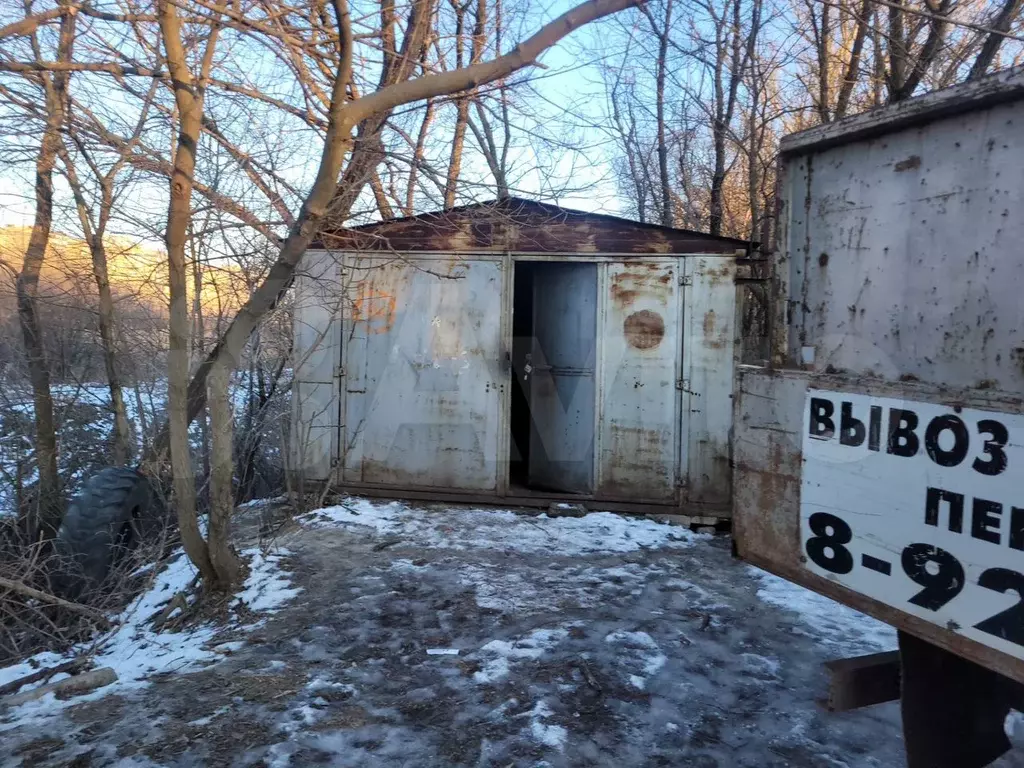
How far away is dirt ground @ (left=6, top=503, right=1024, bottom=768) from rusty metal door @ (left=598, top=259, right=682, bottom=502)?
1316mm

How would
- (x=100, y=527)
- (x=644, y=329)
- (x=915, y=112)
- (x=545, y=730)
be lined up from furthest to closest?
(x=644, y=329) < (x=100, y=527) < (x=545, y=730) < (x=915, y=112)

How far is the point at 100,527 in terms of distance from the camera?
18.6 ft

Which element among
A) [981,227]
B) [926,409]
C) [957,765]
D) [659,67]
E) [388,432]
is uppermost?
[659,67]

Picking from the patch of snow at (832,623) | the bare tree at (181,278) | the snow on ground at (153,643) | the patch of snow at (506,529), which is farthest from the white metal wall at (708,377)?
the bare tree at (181,278)

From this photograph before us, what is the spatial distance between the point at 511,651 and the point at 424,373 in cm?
368

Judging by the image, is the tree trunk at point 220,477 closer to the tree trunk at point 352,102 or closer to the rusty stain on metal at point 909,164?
the tree trunk at point 352,102

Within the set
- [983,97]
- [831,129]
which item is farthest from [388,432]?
[983,97]

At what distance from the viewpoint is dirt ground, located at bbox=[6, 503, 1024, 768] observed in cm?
301

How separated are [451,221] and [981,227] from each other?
546 cm

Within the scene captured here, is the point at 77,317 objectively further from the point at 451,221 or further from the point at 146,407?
the point at 451,221

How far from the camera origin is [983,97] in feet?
6.39

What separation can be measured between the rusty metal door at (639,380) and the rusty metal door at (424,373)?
1093 millimetres

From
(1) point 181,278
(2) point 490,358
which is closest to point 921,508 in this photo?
(1) point 181,278

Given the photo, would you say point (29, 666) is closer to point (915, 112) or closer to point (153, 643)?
point (153, 643)
